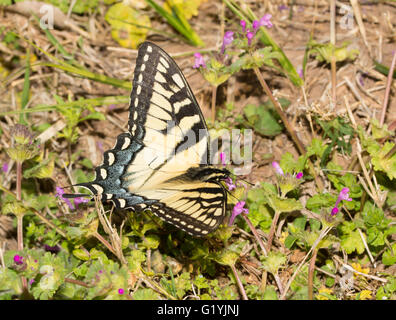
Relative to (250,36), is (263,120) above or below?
below

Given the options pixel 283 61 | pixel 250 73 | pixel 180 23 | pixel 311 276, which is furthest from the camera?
pixel 180 23

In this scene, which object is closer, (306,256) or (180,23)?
(306,256)

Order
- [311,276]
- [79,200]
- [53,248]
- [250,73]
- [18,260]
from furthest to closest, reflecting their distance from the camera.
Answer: [250,73]
[53,248]
[79,200]
[311,276]
[18,260]

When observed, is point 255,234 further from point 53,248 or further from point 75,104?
point 75,104

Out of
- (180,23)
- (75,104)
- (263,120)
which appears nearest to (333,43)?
(263,120)

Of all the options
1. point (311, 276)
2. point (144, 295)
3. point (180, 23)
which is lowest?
point (144, 295)

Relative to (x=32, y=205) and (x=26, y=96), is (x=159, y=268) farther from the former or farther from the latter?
(x=26, y=96)

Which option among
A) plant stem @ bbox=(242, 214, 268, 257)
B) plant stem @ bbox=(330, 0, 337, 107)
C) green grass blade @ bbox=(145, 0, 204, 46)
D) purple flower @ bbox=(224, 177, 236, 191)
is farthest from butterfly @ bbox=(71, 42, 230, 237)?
green grass blade @ bbox=(145, 0, 204, 46)

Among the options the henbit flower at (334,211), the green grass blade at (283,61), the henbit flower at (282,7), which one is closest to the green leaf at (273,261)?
the henbit flower at (334,211)

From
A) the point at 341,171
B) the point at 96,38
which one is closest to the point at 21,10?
the point at 96,38
